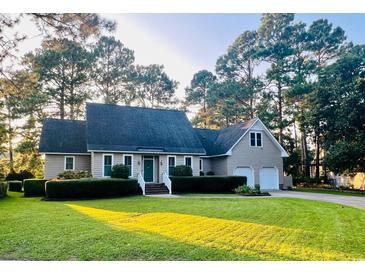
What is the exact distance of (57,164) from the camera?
17.3 meters

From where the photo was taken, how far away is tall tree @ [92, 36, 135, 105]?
2696cm

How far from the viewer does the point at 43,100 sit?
2459cm

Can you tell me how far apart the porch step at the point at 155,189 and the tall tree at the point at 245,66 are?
48.5ft

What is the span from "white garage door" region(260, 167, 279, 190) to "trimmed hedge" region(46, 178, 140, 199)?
9.53 meters

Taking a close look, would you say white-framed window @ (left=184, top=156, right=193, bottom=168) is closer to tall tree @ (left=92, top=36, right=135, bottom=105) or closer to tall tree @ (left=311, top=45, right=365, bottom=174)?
tall tree @ (left=311, top=45, right=365, bottom=174)

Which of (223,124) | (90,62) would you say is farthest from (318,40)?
(90,62)

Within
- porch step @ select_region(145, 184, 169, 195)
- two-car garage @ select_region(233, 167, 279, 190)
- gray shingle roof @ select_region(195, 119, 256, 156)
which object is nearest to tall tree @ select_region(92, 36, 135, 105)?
gray shingle roof @ select_region(195, 119, 256, 156)

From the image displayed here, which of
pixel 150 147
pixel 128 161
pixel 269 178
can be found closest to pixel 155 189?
pixel 128 161

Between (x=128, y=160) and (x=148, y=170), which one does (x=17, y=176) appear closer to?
(x=128, y=160)

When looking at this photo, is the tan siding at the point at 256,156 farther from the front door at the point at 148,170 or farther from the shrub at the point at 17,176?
the shrub at the point at 17,176

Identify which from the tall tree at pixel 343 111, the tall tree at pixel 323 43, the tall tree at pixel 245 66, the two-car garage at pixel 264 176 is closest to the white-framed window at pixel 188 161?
the two-car garage at pixel 264 176

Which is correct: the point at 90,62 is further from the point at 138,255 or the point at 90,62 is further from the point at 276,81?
the point at 138,255
